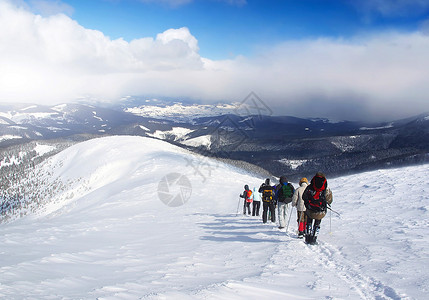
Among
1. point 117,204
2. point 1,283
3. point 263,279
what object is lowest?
point 117,204

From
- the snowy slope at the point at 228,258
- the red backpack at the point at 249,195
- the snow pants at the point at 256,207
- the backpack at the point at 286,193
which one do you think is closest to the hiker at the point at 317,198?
the snowy slope at the point at 228,258

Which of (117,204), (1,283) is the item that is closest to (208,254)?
(1,283)

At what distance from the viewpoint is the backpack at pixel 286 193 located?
13.6 m

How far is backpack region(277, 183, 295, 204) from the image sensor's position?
536 inches

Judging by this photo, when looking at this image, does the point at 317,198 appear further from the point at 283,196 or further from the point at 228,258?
the point at 228,258

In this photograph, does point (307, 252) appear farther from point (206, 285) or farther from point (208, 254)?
point (206, 285)

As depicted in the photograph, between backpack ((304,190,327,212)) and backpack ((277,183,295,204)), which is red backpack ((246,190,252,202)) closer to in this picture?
backpack ((277,183,295,204))

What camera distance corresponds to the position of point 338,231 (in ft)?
42.7

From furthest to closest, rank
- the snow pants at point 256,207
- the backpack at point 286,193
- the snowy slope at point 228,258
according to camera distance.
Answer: the snow pants at point 256,207 → the backpack at point 286,193 → the snowy slope at point 228,258

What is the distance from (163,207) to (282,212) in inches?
618

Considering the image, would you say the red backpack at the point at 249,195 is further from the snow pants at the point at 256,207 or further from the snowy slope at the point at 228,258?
the snowy slope at the point at 228,258

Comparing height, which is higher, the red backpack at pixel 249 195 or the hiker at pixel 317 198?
the hiker at pixel 317 198

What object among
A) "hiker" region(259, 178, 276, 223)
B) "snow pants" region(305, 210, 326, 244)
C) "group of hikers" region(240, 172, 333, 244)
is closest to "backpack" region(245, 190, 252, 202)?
"hiker" region(259, 178, 276, 223)

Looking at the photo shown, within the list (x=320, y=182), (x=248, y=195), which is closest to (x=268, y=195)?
(x=248, y=195)
